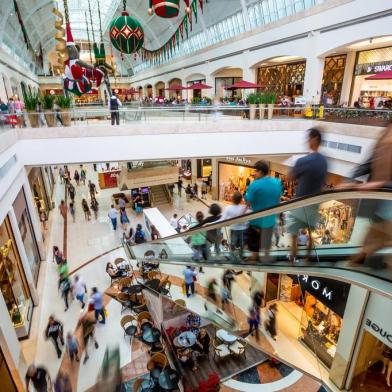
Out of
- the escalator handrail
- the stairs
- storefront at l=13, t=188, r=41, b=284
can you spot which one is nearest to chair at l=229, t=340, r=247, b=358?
the escalator handrail

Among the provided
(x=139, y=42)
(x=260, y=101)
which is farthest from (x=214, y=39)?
(x=139, y=42)

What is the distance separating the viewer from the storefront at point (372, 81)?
47.5ft

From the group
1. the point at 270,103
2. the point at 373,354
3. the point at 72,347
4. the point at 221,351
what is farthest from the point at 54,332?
the point at 270,103

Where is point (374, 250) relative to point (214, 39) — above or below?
below

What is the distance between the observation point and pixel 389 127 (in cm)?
268

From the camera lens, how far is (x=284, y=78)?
2148 centimetres

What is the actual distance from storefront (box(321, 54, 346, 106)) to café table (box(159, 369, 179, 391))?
16.2m

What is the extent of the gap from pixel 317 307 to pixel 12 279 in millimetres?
8506

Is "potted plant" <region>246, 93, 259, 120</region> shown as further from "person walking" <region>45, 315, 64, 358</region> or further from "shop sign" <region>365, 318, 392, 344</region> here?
"person walking" <region>45, 315, 64, 358</region>

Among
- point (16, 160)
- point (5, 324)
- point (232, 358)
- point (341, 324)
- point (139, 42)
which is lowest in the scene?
point (232, 358)

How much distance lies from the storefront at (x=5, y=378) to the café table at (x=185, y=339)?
371 centimetres

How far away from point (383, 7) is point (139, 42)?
358 inches

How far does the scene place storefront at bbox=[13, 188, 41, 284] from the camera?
9.58 meters

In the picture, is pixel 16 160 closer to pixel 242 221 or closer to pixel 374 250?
pixel 242 221
